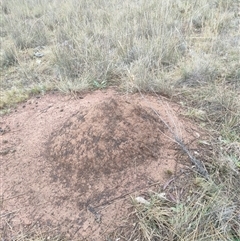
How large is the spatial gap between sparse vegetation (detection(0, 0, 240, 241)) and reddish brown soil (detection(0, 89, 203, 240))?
0.17 meters

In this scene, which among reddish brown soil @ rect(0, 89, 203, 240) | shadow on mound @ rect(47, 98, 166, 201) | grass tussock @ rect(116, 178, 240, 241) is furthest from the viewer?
shadow on mound @ rect(47, 98, 166, 201)

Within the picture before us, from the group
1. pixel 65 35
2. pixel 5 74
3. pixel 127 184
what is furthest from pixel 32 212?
pixel 65 35

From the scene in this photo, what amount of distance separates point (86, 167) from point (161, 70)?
1.60 meters

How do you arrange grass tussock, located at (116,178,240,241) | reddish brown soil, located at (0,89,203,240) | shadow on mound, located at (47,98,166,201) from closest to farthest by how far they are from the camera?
grass tussock, located at (116,178,240,241) → reddish brown soil, located at (0,89,203,240) → shadow on mound, located at (47,98,166,201)

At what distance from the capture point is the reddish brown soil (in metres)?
1.70

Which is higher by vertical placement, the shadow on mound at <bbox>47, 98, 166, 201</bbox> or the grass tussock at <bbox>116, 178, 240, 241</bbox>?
the shadow on mound at <bbox>47, 98, 166, 201</bbox>

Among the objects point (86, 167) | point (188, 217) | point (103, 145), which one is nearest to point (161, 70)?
point (103, 145)

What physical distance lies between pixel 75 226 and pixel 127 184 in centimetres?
40

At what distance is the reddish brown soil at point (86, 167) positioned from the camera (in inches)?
67.1

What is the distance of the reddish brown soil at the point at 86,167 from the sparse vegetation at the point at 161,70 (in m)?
0.17

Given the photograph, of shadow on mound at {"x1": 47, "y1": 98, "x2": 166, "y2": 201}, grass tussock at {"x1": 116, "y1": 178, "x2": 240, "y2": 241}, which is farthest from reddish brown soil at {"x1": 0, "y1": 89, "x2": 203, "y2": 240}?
grass tussock at {"x1": 116, "y1": 178, "x2": 240, "y2": 241}

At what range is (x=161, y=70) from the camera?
3.09m

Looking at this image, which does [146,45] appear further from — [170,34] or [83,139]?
[83,139]

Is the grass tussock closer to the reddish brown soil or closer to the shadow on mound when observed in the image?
the reddish brown soil
